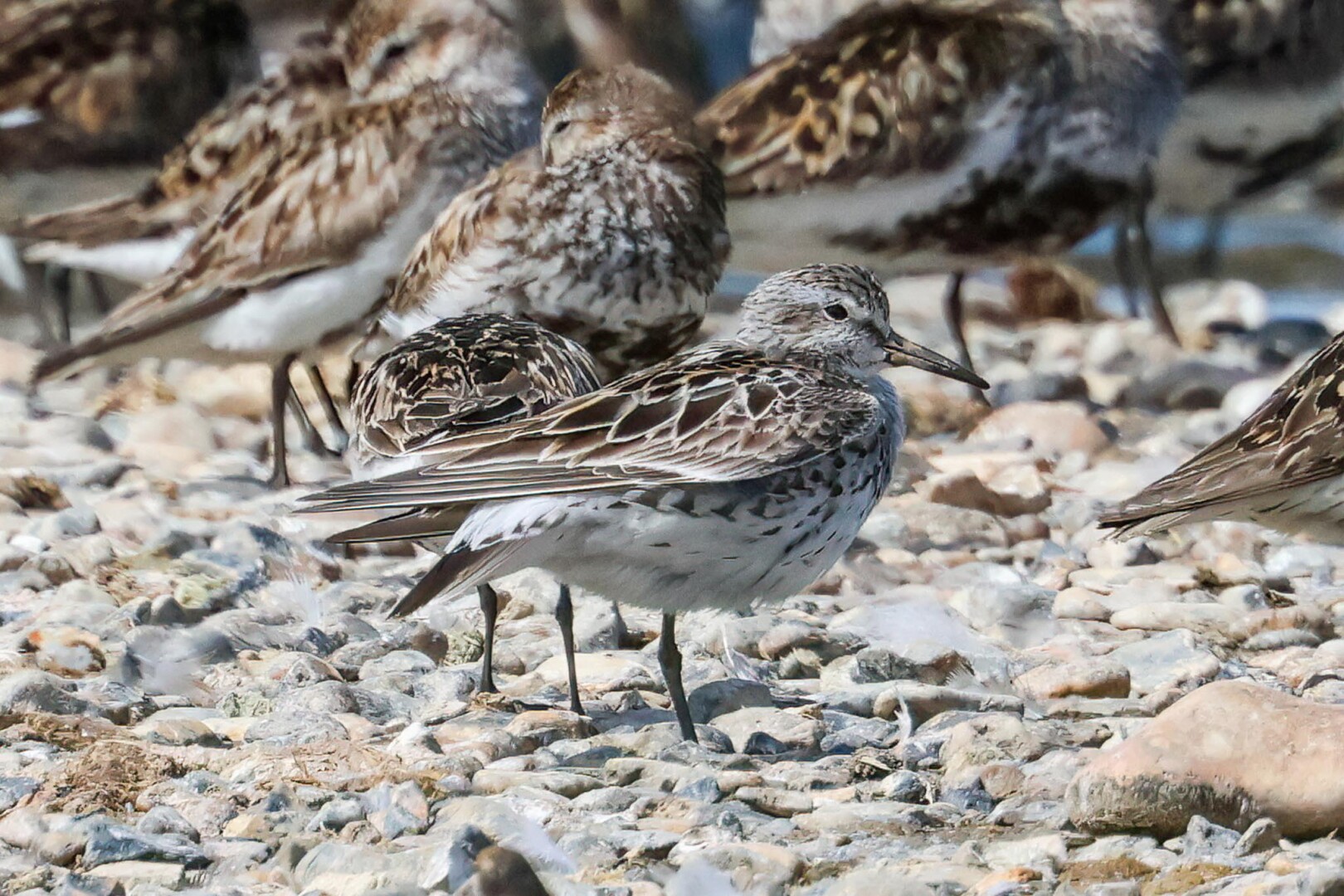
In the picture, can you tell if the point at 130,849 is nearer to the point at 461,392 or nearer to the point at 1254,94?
the point at 461,392

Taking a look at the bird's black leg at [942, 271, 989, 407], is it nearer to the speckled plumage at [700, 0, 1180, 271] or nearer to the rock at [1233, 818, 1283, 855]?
the speckled plumage at [700, 0, 1180, 271]

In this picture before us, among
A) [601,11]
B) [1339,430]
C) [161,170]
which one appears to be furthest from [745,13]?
[1339,430]

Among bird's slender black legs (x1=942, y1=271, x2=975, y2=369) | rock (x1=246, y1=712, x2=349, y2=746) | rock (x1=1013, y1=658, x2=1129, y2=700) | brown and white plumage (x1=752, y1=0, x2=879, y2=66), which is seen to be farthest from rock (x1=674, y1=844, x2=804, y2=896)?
brown and white plumage (x1=752, y1=0, x2=879, y2=66)

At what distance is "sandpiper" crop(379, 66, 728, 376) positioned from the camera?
593 centimetres

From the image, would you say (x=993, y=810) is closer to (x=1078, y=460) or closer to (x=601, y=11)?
(x=1078, y=460)

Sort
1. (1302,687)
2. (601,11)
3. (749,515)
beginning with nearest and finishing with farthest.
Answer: (749,515) → (1302,687) → (601,11)

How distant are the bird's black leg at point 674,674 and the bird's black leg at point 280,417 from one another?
2696mm

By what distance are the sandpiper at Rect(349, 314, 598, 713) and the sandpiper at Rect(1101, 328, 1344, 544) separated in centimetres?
129

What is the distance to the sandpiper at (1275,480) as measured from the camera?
15.1 ft

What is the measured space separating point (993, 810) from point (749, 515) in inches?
28.8

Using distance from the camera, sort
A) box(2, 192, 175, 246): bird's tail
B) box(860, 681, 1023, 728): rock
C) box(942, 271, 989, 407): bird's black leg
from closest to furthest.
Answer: box(860, 681, 1023, 728): rock < box(2, 192, 175, 246): bird's tail < box(942, 271, 989, 407): bird's black leg

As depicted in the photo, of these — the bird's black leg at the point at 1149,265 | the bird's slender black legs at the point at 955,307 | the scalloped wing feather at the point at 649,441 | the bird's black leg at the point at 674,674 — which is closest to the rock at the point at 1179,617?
the scalloped wing feather at the point at 649,441

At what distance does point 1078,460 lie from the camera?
Result: 6988mm

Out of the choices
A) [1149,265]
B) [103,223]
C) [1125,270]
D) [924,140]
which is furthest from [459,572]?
[1125,270]
